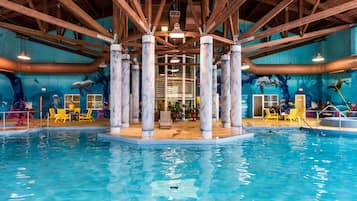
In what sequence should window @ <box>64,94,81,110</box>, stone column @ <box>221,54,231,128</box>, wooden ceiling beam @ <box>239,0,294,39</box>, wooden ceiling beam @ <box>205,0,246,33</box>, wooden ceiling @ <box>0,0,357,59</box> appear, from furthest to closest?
window @ <box>64,94,81,110</box>
stone column @ <box>221,54,231,128</box>
wooden ceiling @ <box>0,0,357,59</box>
wooden ceiling beam @ <box>239,0,294,39</box>
wooden ceiling beam @ <box>205,0,246,33</box>

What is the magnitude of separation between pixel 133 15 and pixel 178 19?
3307 mm

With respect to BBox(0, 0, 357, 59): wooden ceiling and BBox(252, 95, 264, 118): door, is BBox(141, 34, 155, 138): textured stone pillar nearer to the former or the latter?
BBox(0, 0, 357, 59): wooden ceiling

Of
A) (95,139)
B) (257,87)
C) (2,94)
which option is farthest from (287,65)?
(2,94)

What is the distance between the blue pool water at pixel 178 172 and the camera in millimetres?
4551

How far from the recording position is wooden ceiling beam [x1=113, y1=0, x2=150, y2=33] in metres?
7.46

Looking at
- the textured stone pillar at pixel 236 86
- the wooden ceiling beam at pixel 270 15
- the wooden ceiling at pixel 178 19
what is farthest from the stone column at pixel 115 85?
the wooden ceiling beam at pixel 270 15

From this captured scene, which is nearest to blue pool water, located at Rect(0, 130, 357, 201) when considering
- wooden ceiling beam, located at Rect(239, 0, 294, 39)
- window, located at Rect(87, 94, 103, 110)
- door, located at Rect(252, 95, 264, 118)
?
wooden ceiling beam, located at Rect(239, 0, 294, 39)

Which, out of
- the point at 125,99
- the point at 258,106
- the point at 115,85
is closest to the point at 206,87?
the point at 115,85

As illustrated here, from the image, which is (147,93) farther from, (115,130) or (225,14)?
(225,14)

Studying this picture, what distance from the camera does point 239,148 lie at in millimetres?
8766

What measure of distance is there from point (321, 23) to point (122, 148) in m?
15.6

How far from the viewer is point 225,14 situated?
8.59 m

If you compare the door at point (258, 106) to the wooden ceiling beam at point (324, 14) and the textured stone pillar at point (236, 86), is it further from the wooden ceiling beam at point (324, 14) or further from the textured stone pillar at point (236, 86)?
the wooden ceiling beam at point (324, 14)

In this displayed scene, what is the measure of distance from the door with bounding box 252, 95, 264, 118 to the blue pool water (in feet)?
37.2
